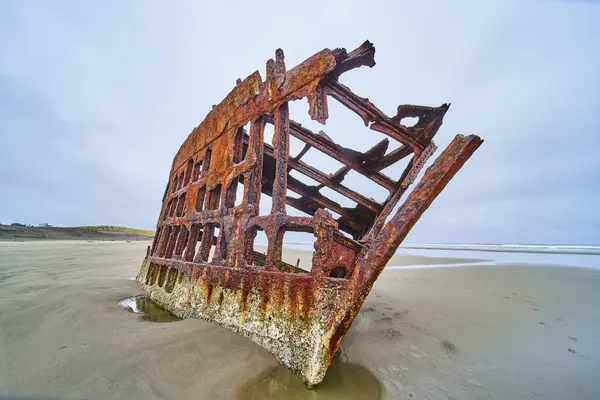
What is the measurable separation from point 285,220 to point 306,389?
1.22m

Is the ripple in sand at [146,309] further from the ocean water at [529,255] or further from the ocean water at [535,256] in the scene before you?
the ocean water at [535,256]

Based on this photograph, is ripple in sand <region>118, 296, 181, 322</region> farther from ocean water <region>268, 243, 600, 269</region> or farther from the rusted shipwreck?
ocean water <region>268, 243, 600, 269</region>

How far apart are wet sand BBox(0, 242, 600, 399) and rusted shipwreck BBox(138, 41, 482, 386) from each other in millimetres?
280

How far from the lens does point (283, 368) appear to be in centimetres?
189

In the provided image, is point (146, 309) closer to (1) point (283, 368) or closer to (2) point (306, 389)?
(1) point (283, 368)

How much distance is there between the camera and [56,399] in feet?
4.98

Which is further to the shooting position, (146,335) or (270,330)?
(146,335)

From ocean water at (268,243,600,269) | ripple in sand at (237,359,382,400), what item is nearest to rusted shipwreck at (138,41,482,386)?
ripple in sand at (237,359,382,400)

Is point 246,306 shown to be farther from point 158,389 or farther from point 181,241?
point 181,241

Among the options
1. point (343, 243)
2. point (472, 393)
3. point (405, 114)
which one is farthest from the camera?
point (405, 114)

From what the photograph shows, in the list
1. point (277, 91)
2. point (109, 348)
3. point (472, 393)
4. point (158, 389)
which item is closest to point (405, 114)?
point (277, 91)

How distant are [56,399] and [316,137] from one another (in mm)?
3477

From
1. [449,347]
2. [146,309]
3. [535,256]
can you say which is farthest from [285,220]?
[535,256]

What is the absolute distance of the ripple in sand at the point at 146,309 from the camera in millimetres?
3197
